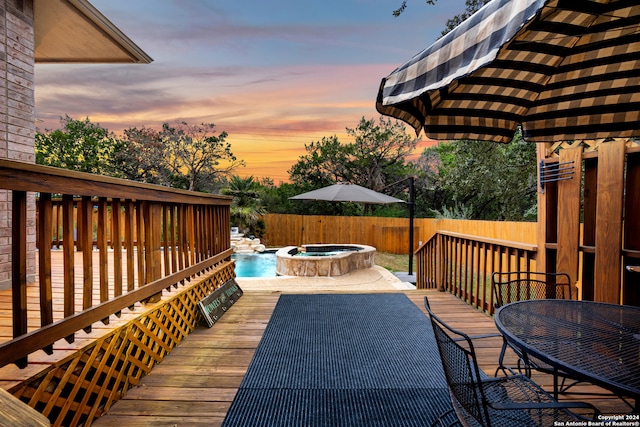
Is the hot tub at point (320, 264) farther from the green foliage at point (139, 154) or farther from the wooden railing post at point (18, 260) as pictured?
the green foliage at point (139, 154)

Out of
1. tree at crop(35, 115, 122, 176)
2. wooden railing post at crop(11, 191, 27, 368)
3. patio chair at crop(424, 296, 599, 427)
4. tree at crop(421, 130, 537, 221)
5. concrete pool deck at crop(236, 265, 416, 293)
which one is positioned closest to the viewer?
patio chair at crop(424, 296, 599, 427)

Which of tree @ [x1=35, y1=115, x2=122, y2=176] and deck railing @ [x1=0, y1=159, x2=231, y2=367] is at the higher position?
tree @ [x1=35, y1=115, x2=122, y2=176]

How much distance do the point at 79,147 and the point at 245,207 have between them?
34.4ft

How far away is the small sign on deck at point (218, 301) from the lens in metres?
3.74

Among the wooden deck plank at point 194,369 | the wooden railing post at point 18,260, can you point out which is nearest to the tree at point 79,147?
the wooden deck plank at point 194,369

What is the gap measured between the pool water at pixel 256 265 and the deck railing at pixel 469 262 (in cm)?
635

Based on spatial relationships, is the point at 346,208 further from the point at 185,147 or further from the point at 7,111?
the point at 7,111

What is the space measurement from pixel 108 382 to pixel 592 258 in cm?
397

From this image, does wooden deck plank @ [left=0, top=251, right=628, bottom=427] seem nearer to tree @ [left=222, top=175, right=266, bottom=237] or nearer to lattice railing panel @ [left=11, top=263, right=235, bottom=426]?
lattice railing panel @ [left=11, top=263, right=235, bottom=426]

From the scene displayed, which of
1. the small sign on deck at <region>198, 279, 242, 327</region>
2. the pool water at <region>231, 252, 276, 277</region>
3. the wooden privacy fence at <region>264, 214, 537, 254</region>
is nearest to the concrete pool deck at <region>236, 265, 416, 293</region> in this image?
the small sign on deck at <region>198, 279, 242, 327</region>

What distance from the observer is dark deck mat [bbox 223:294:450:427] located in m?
2.17

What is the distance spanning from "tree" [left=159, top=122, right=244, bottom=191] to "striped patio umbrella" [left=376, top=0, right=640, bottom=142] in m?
18.3

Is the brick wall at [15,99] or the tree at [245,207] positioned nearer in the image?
the brick wall at [15,99]

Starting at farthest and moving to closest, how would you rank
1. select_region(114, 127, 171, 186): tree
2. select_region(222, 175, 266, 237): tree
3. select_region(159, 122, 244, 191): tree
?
select_region(159, 122, 244, 191): tree < select_region(114, 127, 171, 186): tree < select_region(222, 175, 266, 237): tree
